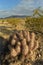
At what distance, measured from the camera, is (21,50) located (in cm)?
863

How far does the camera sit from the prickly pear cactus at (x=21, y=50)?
8336 mm

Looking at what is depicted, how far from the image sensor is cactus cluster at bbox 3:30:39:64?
853 centimetres

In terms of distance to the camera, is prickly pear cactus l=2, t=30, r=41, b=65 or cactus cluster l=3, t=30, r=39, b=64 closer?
prickly pear cactus l=2, t=30, r=41, b=65

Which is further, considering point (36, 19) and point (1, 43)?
point (36, 19)

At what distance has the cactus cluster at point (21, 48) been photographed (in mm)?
8531

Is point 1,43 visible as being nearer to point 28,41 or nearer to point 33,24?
point 28,41

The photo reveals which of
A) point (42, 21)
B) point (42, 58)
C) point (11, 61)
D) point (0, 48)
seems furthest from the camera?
point (42, 21)

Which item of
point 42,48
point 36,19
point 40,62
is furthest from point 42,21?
point 40,62

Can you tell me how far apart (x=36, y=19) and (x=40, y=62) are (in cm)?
588

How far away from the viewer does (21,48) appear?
341 inches

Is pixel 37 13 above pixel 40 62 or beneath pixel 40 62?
above

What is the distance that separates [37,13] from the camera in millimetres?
13914

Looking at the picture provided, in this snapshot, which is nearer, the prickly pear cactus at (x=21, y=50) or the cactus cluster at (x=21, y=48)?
the prickly pear cactus at (x=21, y=50)

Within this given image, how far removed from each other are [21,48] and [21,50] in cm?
7
